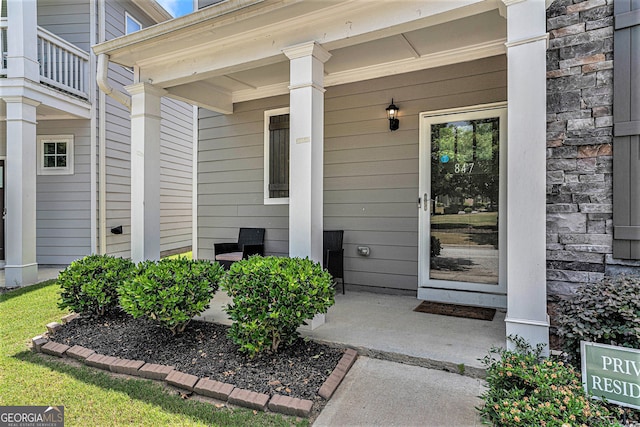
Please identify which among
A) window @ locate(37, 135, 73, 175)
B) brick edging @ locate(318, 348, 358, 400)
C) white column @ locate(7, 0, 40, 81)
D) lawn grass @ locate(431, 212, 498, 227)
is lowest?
brick edging @ locate(318, 348, 358, 400)

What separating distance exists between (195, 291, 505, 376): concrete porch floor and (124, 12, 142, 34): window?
6726 millimetres

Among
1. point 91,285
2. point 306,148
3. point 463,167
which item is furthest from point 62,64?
point 463,167

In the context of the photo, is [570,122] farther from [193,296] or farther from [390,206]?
[193,296]

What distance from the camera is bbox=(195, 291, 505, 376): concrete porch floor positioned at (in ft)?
8.13

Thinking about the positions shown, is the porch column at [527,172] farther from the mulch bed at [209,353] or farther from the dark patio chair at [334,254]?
the dark patio chair at [334,254]

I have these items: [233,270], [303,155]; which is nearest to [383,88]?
[303,155]

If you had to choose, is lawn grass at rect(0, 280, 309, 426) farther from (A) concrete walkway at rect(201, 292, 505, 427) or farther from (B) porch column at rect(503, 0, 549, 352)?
(B) porch column at rect(503, 0, 549, 352)

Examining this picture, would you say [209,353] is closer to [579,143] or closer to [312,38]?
[312,38]

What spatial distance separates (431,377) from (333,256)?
6.70 feet

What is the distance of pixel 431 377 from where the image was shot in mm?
2326

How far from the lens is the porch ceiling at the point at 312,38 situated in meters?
2.78

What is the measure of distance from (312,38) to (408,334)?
2.62 m

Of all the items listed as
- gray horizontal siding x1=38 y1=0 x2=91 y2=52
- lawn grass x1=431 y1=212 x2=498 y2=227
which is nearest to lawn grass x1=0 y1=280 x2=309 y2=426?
lawn grass x1=431 y1=212 x2=498 y2=227

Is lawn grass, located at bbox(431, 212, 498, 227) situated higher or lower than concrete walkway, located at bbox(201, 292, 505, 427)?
higher
